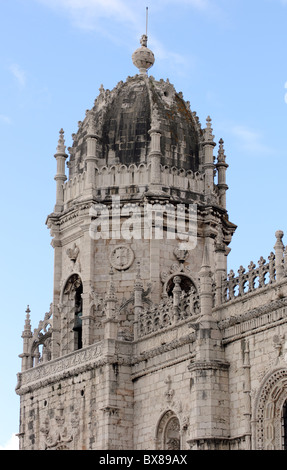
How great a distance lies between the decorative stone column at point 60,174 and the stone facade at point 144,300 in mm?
36

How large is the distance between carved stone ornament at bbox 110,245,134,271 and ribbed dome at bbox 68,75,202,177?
297 cm

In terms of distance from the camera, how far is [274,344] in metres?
30.2

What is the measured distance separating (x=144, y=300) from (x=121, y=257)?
1852 mm

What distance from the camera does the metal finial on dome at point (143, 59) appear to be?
4188 centimetres

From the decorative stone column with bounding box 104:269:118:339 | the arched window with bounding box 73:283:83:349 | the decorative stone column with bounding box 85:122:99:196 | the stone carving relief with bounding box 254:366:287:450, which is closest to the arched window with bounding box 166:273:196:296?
the decorative stone column with bounding box 104:269:118:339

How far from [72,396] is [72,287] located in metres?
4.11

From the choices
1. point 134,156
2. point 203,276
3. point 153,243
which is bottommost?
point 203,276

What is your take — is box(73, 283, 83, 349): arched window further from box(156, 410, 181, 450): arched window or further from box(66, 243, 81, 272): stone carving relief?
box(156, 410, 181, 450): arched window

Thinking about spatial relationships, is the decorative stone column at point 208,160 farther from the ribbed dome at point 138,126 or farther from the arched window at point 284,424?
the arched window at point 284,424

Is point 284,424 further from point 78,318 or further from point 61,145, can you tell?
point 61,145

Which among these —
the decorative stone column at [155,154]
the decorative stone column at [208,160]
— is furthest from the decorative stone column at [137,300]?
the decorative stone column at [208,160]

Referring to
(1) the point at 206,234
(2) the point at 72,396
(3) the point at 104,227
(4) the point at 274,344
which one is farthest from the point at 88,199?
(4) the point at 274,344

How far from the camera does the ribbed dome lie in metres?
39.4
